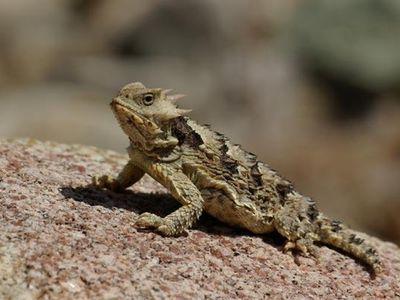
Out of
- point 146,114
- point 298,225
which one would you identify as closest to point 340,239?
point 298,225

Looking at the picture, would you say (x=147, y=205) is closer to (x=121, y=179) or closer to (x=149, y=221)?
(x=121, y=179)

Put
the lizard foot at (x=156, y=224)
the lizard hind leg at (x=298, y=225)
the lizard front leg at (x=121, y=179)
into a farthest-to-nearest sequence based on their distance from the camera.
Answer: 1. the lizard front leg at (x=121, y=179)
2. the lizard hind leg at (x=298, y=225)
3. the lizard foot at (x=156, y=224)

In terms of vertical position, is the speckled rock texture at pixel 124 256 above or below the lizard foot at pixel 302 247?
below

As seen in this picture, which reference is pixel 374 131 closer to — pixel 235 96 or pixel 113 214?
pixel 235 96

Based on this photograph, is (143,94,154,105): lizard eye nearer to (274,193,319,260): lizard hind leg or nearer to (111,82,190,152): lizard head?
(111,82,190,152): lizard head

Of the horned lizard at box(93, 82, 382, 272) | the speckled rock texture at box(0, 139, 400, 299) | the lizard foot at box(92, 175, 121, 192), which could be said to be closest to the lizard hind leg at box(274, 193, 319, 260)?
the horned lizard at box(93, 82, 382, 272)

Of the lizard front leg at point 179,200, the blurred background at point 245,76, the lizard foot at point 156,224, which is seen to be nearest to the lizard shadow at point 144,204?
the lizard front leg at point 179,200

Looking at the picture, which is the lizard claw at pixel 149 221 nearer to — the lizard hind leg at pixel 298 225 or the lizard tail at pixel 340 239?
the lizard hind leg at pixel 298 225
